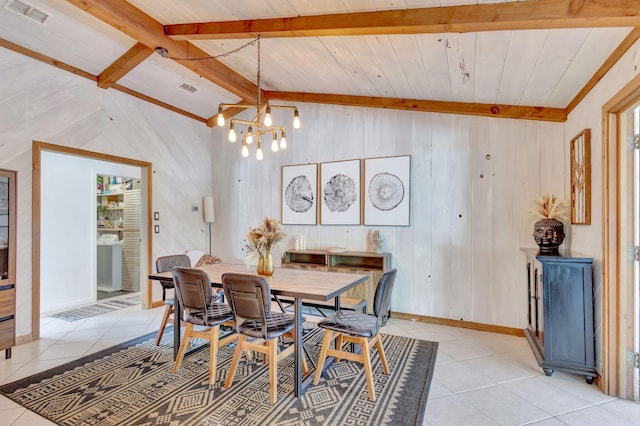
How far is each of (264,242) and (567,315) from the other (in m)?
2.55

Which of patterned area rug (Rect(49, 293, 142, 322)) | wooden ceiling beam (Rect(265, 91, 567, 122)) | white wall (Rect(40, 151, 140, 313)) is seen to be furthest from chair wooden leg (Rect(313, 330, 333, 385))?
white wall (Rect(40, 151, 140, 313))

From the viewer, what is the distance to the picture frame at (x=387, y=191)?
4328 mm

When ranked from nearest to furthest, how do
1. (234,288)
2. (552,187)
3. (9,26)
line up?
(234,288)
(9,26)
(552,187)

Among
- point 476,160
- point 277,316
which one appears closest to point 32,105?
point 277,316

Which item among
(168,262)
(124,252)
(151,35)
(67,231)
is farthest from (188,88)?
(124,252)

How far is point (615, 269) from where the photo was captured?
2.39 meters

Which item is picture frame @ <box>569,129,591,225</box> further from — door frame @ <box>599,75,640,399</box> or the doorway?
the doorway

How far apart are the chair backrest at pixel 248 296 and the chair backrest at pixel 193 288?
0.25 meters

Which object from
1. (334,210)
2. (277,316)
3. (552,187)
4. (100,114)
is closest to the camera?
(277,316)

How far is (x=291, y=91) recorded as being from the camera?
4965 mm

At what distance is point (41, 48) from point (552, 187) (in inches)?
224

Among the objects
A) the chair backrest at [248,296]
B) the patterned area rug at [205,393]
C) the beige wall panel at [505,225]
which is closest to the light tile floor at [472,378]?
the patterned area rug at [205,393]

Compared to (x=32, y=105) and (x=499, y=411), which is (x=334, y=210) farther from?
(x=32, y=105)

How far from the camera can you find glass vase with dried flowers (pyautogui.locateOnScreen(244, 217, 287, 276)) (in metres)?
3.00
